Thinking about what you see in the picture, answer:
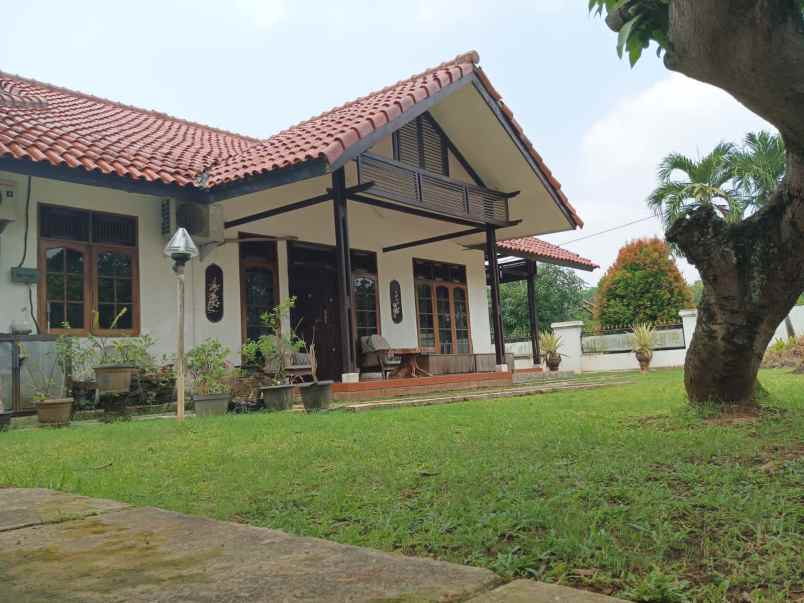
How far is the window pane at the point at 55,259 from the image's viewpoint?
8.33m

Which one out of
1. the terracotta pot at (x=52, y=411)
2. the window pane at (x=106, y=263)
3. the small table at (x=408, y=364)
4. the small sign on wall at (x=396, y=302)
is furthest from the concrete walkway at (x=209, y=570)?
the small sign on wall at (x=396, y=302)

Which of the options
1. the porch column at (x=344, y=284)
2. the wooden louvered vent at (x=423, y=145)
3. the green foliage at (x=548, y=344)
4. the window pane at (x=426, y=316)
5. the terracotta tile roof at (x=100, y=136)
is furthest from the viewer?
the green foliage at (x=548, y=344)

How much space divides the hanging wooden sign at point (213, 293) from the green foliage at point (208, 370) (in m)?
1.31

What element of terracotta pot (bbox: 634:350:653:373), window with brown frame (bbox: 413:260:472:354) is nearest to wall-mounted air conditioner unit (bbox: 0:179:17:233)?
window with brown frame (bbox: 413:260:472:354)

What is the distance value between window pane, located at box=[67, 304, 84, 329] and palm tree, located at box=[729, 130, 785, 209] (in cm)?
1905

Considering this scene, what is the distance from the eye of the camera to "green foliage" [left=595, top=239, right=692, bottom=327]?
19.5 m

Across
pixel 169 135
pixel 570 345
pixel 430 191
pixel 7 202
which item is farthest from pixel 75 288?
pixel 570 345

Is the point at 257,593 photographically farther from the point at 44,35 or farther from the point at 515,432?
the point at 44,35

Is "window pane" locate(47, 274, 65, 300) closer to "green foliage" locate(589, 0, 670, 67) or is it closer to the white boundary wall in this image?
"green foliage" locate(589, 0, 670, 67)

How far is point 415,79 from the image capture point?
1099 cm

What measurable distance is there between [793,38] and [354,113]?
→ 7.43 metres

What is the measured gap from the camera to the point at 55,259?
841cm

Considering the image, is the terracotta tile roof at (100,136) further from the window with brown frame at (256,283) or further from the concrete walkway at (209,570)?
the concrete walkway at (209,570)

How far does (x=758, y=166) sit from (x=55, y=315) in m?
19.7
